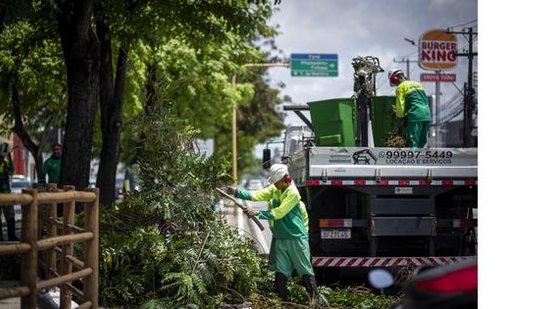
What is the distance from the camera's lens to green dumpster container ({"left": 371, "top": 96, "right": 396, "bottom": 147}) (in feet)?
37.3

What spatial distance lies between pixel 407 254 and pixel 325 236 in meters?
1.05

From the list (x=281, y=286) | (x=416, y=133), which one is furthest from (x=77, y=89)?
(x=281, y=286)

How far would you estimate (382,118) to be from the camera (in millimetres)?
11508

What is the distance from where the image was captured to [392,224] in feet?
33.7

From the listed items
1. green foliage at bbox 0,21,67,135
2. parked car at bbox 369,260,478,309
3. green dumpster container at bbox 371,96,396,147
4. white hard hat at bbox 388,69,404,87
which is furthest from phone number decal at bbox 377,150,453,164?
green foliage at bbox 0,21,67,135

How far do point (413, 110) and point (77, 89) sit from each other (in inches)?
182

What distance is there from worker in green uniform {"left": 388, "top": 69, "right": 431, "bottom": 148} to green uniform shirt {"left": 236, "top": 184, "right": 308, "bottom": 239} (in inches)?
102

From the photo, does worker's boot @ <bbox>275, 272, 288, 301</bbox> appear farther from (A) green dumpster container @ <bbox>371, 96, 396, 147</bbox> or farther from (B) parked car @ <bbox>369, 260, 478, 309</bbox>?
(B) parked car @ <bbox>369, 260, 478, 309</bbox>

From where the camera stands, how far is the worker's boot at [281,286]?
8.70 m

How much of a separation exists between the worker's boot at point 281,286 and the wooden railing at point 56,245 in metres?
2.11

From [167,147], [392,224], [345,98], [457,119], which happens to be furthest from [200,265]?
[457,119]

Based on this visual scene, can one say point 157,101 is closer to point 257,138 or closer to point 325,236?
point 325,236

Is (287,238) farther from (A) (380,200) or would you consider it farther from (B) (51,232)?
(B) (51,232)
